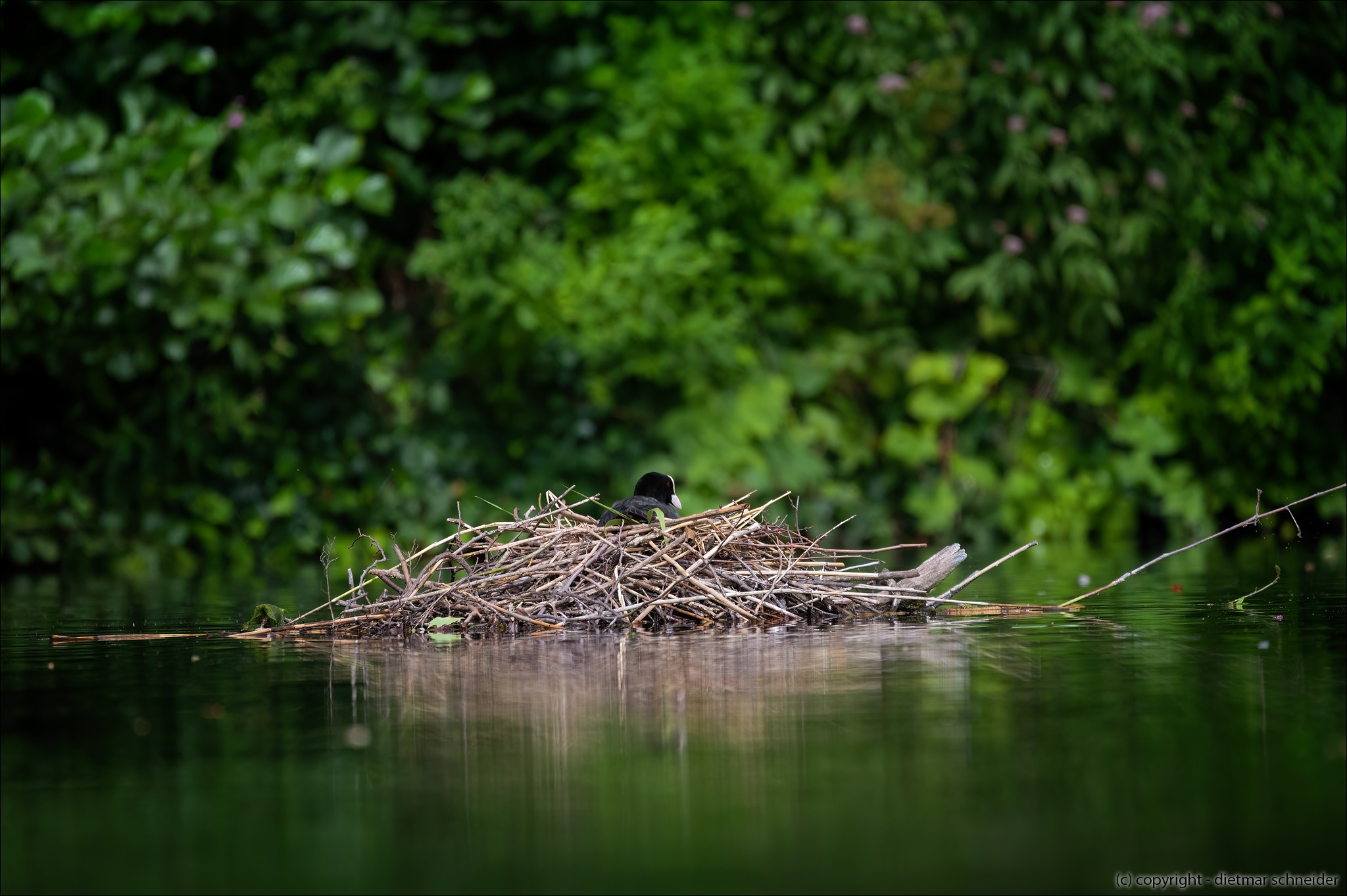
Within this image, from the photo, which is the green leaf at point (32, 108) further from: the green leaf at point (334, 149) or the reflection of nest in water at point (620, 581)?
the reflection of nest in water at point (620, 581)

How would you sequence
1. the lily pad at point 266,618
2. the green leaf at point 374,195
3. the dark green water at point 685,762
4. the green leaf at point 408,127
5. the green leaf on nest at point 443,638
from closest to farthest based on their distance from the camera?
the dark green water at point 685,762 → the green leaf on nest at point 443,638 → the lily pad at point 266,618 → the green leaf at point 374,195 → the green leaf at point 408,127

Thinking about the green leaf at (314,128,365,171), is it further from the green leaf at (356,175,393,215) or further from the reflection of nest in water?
the reflection of nest in water

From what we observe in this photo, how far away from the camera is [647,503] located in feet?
20.5

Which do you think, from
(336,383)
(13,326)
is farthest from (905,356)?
(13,326)

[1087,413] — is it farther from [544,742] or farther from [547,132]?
[544,742]

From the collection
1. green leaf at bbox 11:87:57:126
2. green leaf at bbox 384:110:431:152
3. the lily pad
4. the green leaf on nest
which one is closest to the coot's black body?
the green leaf on nest

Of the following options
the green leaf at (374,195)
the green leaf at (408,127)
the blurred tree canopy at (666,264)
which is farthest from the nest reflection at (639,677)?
the green leaf at (408,127)

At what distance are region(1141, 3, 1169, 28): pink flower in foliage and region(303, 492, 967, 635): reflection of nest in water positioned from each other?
6.84 metres

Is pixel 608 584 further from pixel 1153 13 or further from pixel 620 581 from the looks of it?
pixel 1153 13

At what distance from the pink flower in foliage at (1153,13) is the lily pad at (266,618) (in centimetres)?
794

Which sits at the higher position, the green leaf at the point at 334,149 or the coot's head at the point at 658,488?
the green leaf at the point at 334,149

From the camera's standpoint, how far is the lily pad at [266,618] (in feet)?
20.0

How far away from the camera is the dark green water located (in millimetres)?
2434

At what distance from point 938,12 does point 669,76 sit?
6.47 feet
